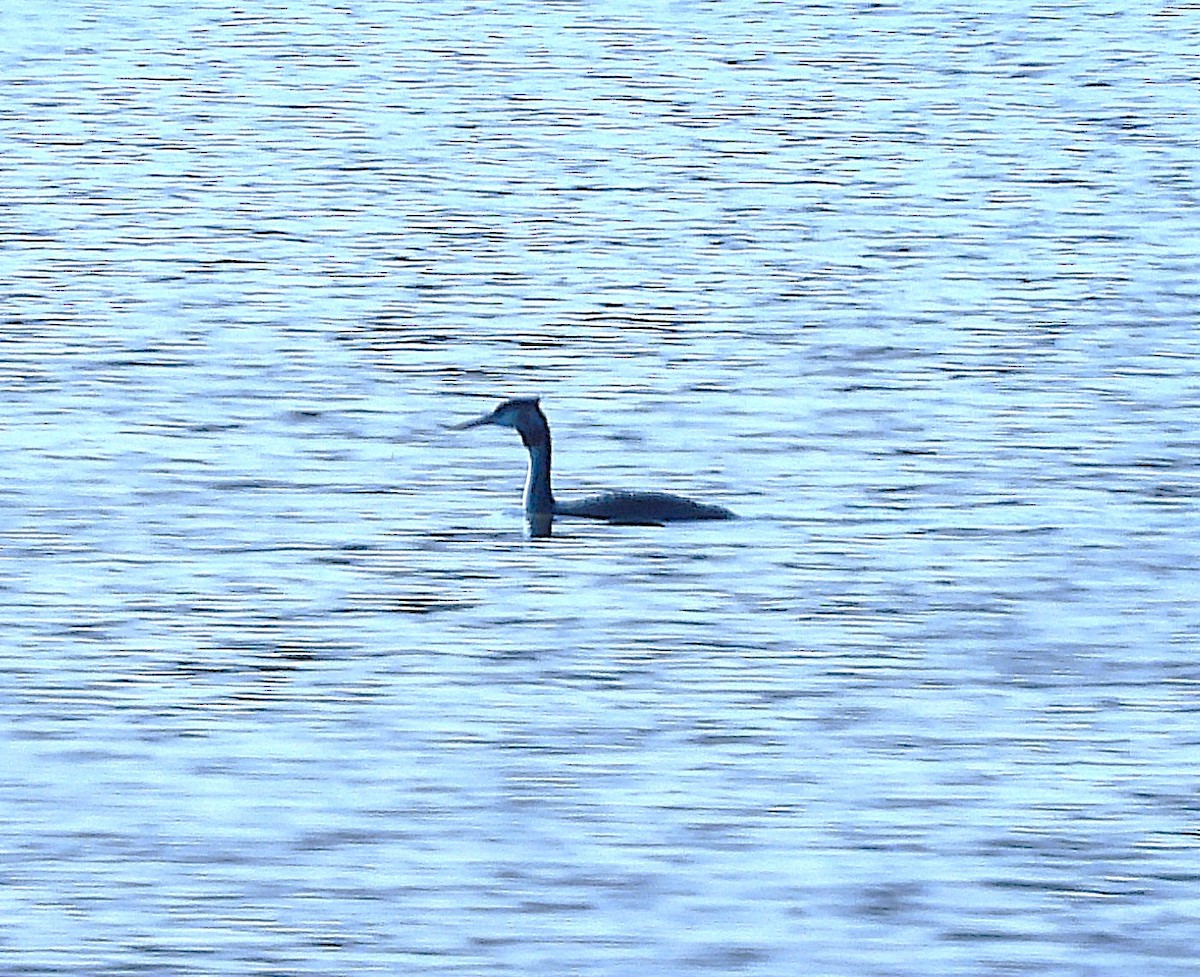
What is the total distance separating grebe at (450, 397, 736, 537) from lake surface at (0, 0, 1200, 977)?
0.43ft

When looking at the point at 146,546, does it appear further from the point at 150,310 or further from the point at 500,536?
the point at 150,310

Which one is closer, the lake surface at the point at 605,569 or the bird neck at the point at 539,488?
the lake surface at the point at 605,569

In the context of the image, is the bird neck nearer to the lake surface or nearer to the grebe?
the grebe

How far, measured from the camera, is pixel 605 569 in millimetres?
17047

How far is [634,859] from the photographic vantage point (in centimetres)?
1236

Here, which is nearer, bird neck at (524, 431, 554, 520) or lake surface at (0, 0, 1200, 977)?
lake surface at (0, 0, 1200, 977)

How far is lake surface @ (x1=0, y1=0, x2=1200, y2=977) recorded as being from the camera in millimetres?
11992

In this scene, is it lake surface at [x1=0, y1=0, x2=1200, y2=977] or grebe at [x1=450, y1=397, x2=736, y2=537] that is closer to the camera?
lake surface at [x1=0, y1=0, x2=1200, y2=977]

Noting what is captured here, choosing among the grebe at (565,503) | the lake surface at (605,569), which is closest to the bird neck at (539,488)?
the grebe at (565,503)

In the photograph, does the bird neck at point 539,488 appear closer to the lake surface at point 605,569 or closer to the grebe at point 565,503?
the grebe at point 565,503

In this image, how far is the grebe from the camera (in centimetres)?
1792

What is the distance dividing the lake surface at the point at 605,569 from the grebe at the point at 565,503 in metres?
0.13

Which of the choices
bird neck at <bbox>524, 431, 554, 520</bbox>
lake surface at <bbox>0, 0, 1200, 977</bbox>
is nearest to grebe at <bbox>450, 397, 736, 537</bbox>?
bird neck at <bbox>524, 431, 554, 520</bbox>

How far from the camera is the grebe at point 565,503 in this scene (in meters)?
17.9
